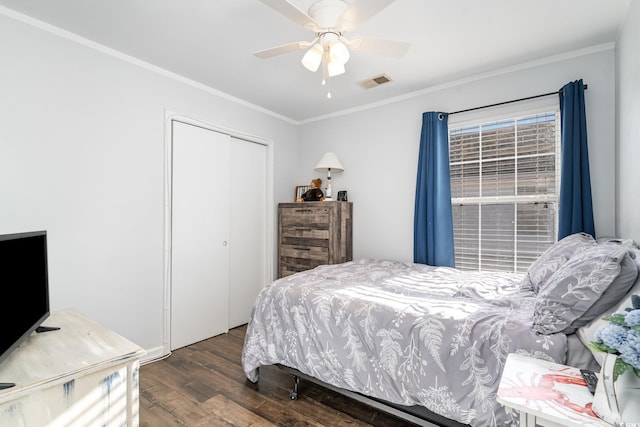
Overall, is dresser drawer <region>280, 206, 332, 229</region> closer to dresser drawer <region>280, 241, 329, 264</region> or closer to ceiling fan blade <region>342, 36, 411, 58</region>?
dresser drawer <region>280, 241, 329, 264</region>

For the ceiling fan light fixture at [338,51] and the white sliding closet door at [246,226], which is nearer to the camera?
the ceiling fan light fixture at [338,51]

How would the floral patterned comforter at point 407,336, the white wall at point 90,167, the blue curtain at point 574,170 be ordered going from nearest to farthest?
the floral patterned comforter at point 407,336 < the white wall at point 90,167 < the blue curtain at point 574,170

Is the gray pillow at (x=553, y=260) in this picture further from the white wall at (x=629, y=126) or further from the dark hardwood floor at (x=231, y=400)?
the dark hardwood floor at (x=231, y=400)

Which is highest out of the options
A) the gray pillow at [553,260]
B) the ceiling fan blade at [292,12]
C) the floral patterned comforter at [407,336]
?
the ceiling fan blade at [292,12]

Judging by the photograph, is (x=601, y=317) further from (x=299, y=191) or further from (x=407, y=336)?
(x=299, y=191)

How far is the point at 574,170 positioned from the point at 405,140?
5.05ft

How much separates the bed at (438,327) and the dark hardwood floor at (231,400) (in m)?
0.19

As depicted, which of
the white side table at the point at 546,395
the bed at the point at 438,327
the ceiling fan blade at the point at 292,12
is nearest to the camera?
the white side table at the point at 546,395

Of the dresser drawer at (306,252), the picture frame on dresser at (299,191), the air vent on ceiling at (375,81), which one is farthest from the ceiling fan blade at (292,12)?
the picture frame on dresser at (299,191)

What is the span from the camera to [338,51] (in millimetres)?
1806

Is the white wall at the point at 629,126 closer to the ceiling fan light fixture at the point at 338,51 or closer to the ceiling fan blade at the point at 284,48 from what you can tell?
the ceiling fan light fixture at the point at 338,51

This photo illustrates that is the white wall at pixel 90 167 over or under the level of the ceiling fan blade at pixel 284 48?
under

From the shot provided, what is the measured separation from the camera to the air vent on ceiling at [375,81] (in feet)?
9.61

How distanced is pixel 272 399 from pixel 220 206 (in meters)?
1.99
